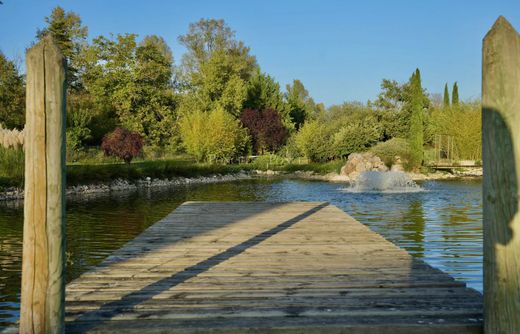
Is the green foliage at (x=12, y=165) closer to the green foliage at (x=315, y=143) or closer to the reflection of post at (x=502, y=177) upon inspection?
the reflection of post at (x=502, y=177)

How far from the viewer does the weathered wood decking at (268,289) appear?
2645 millimetres

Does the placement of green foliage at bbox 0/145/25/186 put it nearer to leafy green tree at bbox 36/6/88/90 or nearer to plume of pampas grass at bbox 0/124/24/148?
plume of pampas grass at bbox 0/124/24/148

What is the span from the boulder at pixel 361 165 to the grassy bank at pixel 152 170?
6.76 feet

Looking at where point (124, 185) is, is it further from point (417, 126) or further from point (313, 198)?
point (417, 126)

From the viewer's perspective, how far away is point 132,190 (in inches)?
729

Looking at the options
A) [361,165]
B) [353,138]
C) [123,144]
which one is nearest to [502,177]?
[361,165]

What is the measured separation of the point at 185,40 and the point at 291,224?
41.2 meters

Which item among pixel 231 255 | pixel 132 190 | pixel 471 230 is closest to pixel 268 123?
pixel 132 190

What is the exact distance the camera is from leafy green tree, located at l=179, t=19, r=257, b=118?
39.2 m

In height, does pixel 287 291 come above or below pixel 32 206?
below

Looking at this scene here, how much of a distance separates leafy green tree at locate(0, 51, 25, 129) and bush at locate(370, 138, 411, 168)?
61.4ft

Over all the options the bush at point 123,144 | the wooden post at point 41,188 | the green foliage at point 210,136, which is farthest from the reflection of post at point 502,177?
the green foliage at point 210,136

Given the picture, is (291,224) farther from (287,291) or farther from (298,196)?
(298,196)

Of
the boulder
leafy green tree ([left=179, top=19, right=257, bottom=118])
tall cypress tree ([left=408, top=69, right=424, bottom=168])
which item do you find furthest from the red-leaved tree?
the boulder
